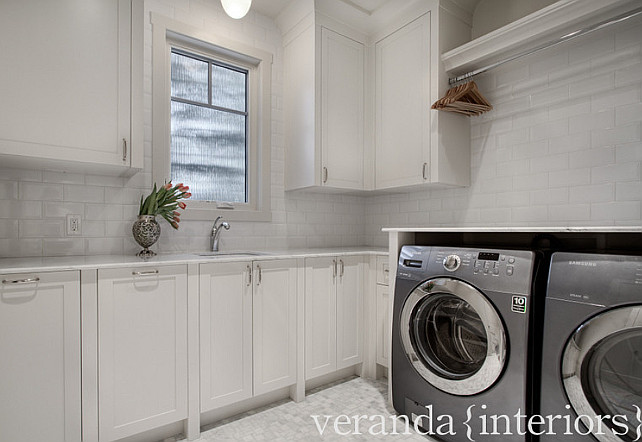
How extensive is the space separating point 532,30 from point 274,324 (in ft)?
7.41

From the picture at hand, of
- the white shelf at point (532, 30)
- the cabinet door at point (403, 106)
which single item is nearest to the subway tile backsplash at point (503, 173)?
the white shelf at point (532, 30)

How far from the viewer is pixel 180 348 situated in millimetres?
1852

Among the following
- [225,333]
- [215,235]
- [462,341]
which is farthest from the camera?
[215,235]

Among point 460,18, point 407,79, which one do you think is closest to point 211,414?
point 407,79

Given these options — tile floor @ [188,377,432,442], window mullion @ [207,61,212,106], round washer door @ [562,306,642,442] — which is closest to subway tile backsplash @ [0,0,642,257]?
window mullion @ [207,61,212,106]

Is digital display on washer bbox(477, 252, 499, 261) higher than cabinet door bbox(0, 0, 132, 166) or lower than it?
lower

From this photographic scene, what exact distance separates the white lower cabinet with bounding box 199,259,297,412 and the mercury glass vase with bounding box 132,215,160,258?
42cm

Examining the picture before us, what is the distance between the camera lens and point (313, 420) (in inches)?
81.8

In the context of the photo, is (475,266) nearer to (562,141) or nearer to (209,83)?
(562,141)

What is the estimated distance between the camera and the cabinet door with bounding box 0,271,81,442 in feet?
4.77

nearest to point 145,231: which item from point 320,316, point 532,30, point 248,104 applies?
point 320,316

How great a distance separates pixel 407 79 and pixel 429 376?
203 centimetres

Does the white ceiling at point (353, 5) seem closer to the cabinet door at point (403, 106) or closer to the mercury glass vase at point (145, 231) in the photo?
the cabinet door at point (403, 106)

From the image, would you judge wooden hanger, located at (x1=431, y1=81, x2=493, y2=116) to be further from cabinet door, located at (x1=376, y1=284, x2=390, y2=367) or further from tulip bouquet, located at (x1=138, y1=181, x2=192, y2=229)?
tulip bouquet, located at (x1=138, y1=181, x2=192, y2=229)
